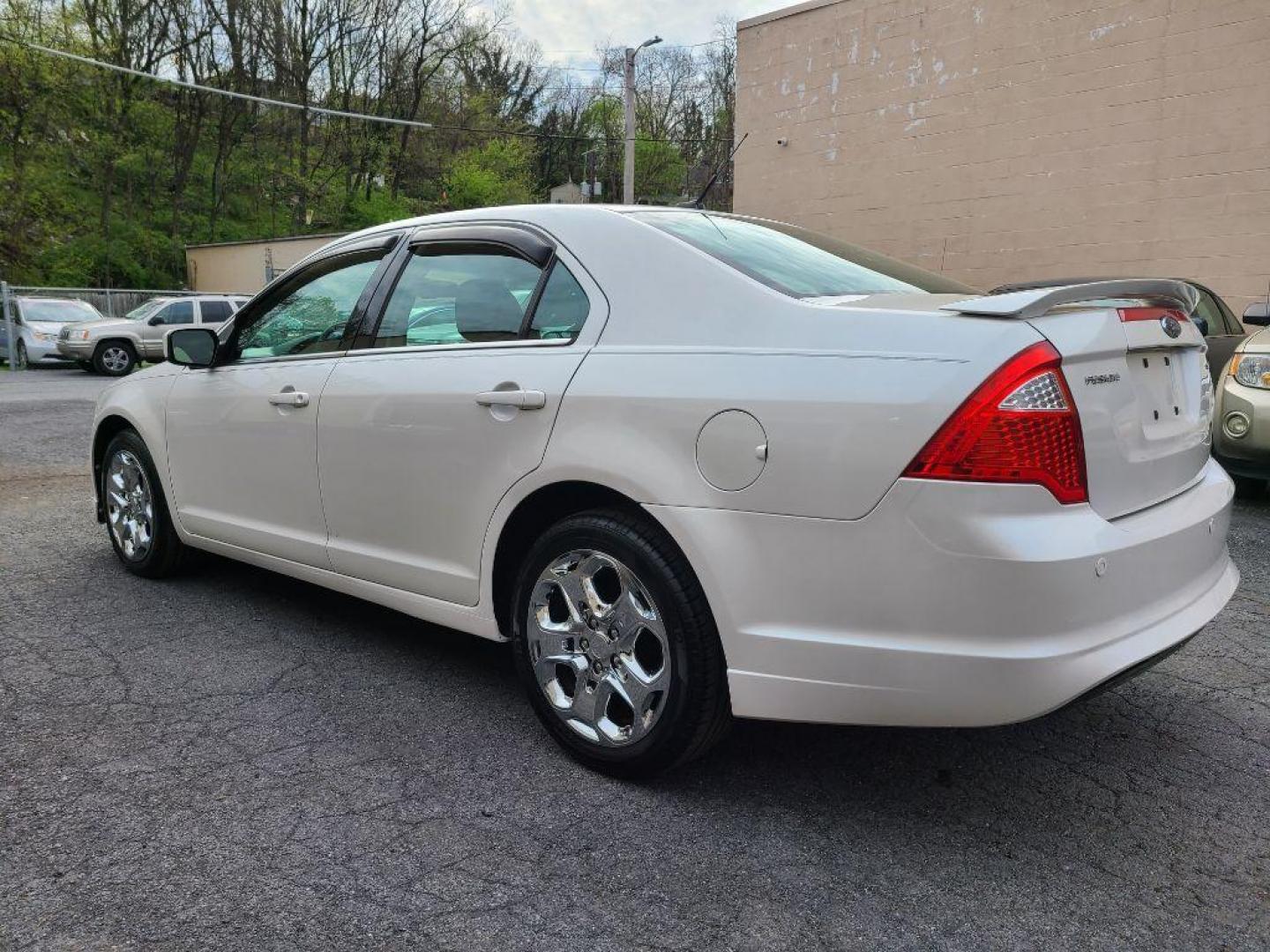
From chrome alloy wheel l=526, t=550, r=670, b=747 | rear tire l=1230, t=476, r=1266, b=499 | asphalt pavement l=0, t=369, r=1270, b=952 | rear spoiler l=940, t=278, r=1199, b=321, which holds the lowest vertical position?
rear tire l=1230, t=476, r=1266, b=499

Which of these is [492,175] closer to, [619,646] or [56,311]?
[56,311]

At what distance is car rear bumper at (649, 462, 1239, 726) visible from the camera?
2061 mm

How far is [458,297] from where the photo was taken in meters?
3.21

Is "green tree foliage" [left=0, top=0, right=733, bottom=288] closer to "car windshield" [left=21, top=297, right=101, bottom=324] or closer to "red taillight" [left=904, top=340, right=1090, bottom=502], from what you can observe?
"car windshield" [left=21, top=297, right=101, bottom=324]

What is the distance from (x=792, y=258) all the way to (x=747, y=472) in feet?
2.82

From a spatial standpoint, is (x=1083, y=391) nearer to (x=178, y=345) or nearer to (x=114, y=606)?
(x=178, y=345)

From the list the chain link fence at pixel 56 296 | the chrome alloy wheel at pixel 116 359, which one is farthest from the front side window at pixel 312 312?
the chain link fence at pixel 56 296

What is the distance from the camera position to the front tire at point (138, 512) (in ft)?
14.7

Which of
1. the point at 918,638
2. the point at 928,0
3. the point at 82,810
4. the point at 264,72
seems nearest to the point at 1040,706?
the point at 918,638

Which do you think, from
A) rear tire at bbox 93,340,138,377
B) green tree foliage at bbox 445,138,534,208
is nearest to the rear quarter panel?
rear tire at bbox 93,340,138,377

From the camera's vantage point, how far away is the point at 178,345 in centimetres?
416

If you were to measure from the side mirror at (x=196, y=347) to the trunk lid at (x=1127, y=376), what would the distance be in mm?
3134

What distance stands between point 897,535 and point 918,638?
23 centimetres

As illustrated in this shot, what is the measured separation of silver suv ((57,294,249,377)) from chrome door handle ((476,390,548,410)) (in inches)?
696
